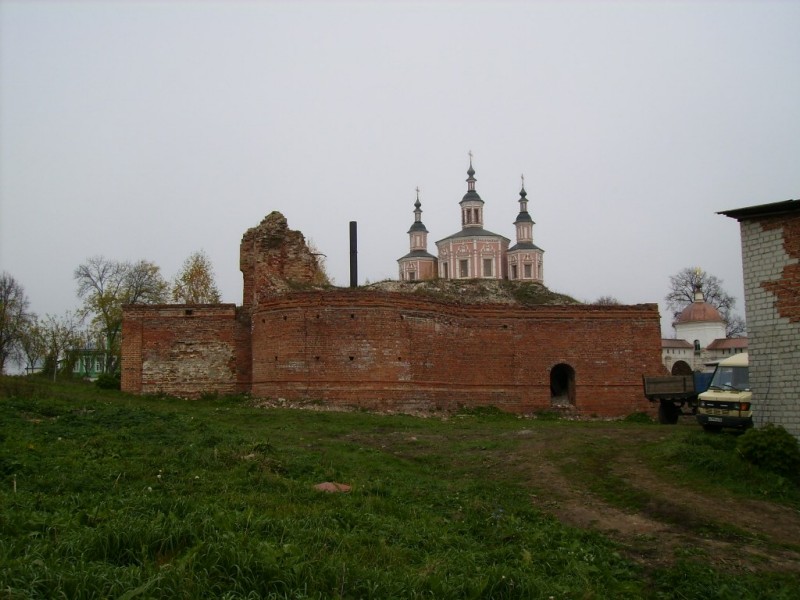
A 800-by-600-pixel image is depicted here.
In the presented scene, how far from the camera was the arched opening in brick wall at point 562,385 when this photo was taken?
23.9 m

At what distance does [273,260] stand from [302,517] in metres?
16.0

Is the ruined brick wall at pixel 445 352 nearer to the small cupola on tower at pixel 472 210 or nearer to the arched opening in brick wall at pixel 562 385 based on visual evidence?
the arched opening in brick wall at pixel 562 385

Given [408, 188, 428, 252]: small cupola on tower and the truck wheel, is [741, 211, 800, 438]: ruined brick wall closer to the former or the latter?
the truck wheel

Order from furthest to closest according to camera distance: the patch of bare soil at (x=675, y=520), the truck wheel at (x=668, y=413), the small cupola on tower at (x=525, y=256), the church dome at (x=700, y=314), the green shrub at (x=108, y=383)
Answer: the small cupola on tower at (x=525, y=256) < the church dome at (x=700, y=314) < the green shrub at (x=108, y=383) < the truck wheel at (x=668, y=413) < the patch of bare soil at (x=675, y=520)

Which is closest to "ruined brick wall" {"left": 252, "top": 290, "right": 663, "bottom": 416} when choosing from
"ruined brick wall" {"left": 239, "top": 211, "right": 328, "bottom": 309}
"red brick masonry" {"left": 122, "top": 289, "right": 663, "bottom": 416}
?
"red brick masonry" {"left": 122, "top": 289, "right": 663, "bottom": 416}

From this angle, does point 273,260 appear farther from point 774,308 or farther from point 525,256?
point 525,256

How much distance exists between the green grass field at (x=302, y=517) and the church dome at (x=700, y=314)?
43432mm

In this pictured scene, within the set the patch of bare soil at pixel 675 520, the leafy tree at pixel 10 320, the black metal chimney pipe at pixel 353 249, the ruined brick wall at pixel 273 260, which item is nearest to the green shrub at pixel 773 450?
the patch of bare soil at pixel 675 520

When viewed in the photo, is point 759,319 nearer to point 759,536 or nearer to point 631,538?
point 759,536

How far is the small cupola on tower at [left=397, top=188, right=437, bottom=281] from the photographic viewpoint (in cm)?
6688

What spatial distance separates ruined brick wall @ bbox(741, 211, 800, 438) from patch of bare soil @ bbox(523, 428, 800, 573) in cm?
229

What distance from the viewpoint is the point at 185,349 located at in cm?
2283

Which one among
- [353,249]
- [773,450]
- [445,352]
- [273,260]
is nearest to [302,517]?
[773,450]

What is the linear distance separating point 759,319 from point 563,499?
15.9 feet
